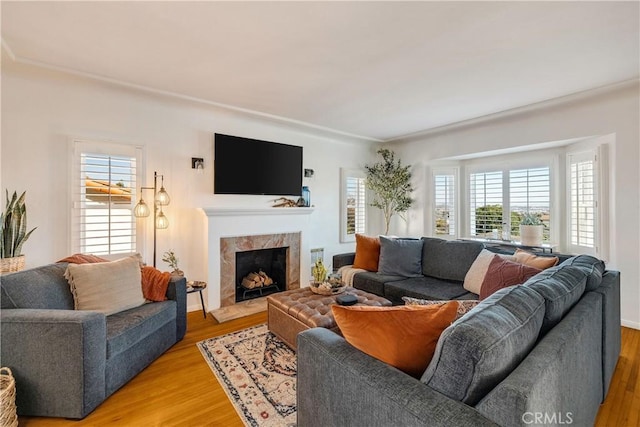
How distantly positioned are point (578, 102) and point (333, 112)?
287 cm

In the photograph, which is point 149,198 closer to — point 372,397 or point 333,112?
point 333,112

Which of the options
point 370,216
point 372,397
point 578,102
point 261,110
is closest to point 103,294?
point 372,397

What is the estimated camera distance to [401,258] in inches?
138

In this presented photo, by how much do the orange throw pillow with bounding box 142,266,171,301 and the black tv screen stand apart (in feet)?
4.71

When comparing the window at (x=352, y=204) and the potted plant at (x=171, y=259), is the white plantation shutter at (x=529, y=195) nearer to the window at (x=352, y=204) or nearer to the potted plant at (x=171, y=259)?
the window at (x=352, y=204)

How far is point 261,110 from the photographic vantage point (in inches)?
145

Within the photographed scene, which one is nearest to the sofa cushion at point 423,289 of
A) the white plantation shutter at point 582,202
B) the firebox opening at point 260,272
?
the firebox opening at point 260,272

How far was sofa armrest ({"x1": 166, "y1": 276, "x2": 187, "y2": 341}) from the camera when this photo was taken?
2666 mm

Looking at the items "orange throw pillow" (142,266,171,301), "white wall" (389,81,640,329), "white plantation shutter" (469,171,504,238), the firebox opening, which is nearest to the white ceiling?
"white wall" (389,81,640,329)

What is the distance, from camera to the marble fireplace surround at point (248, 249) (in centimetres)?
367

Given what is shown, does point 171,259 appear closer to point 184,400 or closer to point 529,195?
point 184,400

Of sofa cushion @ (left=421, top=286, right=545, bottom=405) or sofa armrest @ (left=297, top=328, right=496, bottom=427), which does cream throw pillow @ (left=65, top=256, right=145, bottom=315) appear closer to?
→ sofa armrest @ (left=297, top=328, right=496, bottom=427)

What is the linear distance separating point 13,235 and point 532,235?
5.64m

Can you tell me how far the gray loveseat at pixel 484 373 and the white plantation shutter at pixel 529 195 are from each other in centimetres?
314
